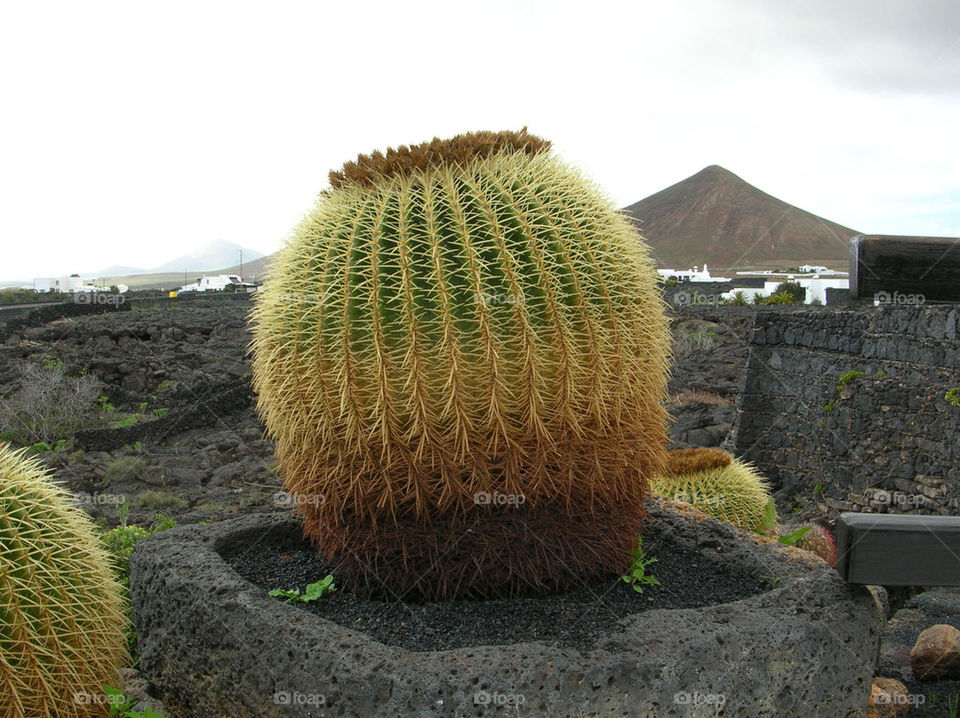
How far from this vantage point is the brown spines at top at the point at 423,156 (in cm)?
348

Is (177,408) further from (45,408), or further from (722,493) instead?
(722,493)

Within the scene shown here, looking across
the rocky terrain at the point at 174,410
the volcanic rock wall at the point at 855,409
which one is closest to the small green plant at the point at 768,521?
the rocky terrain at the point at 174,410

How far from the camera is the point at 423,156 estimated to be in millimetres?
3457

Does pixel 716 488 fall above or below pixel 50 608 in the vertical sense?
below

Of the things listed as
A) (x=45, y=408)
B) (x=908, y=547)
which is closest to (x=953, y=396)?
(x=908, y=547)

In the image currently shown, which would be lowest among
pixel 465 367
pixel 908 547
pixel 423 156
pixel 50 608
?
pixel 50 608

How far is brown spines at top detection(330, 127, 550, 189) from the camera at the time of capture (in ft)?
11.4

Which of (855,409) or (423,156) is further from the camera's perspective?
(855,409)

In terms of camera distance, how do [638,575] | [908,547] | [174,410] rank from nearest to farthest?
[908,547], [638,575], [174,410]

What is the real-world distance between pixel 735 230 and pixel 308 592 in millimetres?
127166

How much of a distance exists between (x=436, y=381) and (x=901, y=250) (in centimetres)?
172

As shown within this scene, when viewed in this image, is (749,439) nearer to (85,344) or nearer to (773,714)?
(773,714)

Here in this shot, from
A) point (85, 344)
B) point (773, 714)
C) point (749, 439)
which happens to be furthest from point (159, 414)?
point (773, 714)

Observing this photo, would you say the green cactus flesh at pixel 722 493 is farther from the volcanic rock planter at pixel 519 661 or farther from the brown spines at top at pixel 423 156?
the brown spines at top at pixel 423 156
